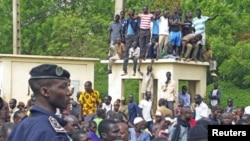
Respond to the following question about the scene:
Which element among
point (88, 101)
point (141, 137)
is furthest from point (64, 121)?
point (88, 101)

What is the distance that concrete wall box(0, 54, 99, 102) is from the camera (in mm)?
18562

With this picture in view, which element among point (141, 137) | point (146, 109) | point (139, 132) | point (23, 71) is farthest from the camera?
point (23, 71)

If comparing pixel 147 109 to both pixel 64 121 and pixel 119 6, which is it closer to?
pixel 119 6

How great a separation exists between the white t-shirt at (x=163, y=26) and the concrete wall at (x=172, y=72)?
→ 71 cm

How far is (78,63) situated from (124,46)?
1326 mm

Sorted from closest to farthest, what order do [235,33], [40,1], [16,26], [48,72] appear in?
[48,72], [16,26], [235,33], [40,1]

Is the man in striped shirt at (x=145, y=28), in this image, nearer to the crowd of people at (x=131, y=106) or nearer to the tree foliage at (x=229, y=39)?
the crowd of people at (x=131, y=106)

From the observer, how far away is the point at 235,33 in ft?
96.6

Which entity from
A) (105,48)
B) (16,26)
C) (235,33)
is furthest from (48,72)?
(105,48)

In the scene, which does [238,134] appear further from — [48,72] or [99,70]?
[99,70]

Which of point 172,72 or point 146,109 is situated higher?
point 172,72

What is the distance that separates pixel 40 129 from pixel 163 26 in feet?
48.4

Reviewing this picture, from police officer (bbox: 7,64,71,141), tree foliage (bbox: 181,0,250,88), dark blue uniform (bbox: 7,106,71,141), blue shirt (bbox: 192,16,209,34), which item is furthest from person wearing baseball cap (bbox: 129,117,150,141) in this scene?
tree foliage (bbox: 181,0,250,88)

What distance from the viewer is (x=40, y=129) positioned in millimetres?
4191
